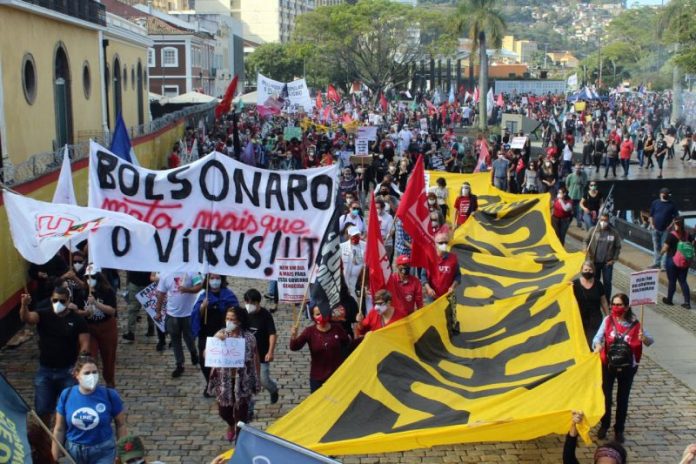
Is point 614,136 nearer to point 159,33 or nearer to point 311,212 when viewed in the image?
point 311,212

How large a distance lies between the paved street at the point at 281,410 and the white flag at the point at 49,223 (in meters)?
2.02

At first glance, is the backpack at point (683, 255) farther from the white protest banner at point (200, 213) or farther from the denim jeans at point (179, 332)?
the denim jeans at point (179, 332)

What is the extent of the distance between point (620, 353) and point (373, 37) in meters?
62.5

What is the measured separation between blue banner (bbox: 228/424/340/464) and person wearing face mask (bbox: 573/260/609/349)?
5.69 metres

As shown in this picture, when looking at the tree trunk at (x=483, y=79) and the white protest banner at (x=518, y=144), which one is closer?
the white protest banner at (x=518, y=144)

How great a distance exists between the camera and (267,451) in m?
4.79

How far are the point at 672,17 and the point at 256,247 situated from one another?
43.0 metres

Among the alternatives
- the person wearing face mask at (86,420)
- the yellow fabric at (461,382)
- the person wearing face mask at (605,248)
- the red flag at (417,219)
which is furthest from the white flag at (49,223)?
the person wearing face mask at (605,248)

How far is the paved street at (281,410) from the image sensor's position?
8.45 metres

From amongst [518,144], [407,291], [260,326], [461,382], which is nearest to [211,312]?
[260,326]

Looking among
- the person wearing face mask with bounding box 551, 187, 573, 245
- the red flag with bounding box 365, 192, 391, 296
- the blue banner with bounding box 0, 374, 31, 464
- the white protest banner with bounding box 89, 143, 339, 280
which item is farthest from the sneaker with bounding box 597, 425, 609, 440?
the person wearing face mask with bounding box 551, 187, 573, 245

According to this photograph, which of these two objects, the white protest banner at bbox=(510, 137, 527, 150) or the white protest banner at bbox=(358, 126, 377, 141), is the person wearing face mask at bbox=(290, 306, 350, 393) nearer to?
the white protest banner at bbox=(358, 126, 377, 141)

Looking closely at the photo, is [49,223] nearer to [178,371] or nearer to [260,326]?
[260,326]

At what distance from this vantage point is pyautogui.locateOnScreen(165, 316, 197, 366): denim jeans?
1038 centimetres
